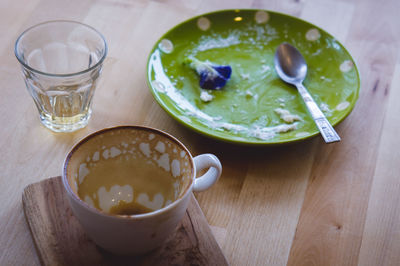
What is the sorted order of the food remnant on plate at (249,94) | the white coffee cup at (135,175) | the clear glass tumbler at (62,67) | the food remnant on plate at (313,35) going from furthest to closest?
the food remnant on plate at (313,35)
the food remnant on plate at (249,94)
the clear glass tumbler at (62,67)
the white coffee cup at (135,175)

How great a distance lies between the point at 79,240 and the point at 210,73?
1.22ft

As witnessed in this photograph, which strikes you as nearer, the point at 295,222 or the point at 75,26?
the point at 295,222

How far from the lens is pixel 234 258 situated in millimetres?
558

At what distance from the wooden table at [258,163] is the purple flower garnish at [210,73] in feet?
0.30

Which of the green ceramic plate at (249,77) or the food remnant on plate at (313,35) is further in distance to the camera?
the food remnant on plate at (313,35)

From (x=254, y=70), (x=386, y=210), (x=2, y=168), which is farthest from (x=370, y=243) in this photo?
(x=2, y=168)

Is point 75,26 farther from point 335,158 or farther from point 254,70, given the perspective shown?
point 335,158

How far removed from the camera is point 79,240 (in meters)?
0.52

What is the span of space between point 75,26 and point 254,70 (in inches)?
12.4

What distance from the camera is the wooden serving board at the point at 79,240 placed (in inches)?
20.0

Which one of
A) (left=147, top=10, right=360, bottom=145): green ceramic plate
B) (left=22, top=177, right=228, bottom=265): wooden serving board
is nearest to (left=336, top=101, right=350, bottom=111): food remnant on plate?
(left=147, top=10, right=360, bottom=145): green ceramic plate

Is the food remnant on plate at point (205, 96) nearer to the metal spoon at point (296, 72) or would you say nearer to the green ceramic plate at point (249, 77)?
the green ceramic plate at point (249, 77)

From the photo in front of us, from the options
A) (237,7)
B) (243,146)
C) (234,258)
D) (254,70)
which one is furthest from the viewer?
(237,7)

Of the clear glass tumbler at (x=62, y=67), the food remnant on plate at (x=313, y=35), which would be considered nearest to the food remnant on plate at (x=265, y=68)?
the food remnant on plate at (x=313, y=35)
